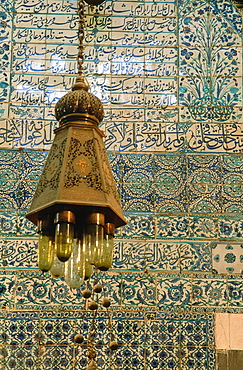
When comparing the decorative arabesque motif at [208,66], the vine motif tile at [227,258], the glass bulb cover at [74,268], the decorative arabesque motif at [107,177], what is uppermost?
the decorative arabesque motif at [208,66]

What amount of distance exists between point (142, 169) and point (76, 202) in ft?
6.57

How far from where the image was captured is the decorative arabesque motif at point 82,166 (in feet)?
12.7

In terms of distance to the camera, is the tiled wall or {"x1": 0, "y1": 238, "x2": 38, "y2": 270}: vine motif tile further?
{"x1": 0, "y1": 238, "x2": 38, "y2": 270}: vine motif tile

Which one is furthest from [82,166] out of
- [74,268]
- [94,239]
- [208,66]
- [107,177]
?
[208,66]

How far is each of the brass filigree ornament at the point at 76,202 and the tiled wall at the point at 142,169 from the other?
1289 millimetres

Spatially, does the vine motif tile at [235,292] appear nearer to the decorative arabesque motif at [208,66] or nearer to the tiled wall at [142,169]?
the tiled wall at [142,169]

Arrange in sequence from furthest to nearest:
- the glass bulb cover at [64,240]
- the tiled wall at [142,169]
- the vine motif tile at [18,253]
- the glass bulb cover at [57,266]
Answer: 1. the vine motif tile at [18,253]
2. the tiled wall at [142,169]
3. the glass bulb cover at [57,266]
4. the glass bulb cover at [64,240]

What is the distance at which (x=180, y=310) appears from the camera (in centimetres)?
531

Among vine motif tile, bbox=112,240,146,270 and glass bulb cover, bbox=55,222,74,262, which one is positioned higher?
vine motif tile, bbox=112,240,146,270

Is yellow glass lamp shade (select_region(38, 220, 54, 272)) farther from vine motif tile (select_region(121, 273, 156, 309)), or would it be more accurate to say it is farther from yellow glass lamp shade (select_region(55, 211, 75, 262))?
vine motif tile (select_region(121, 273, 156, 309))

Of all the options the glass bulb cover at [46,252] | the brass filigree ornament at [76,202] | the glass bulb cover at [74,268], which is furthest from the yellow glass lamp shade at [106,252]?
the glass bulb cover at [46,252]

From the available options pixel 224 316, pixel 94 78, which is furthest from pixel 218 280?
pixel 94 78

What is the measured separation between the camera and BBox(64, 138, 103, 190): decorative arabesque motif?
12.7 feet

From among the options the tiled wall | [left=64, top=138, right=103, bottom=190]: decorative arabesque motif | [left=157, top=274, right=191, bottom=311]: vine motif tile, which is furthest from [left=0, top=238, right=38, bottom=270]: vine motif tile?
[left=64, top=138, right=103, bottom=190]: decorative arabesque motif
